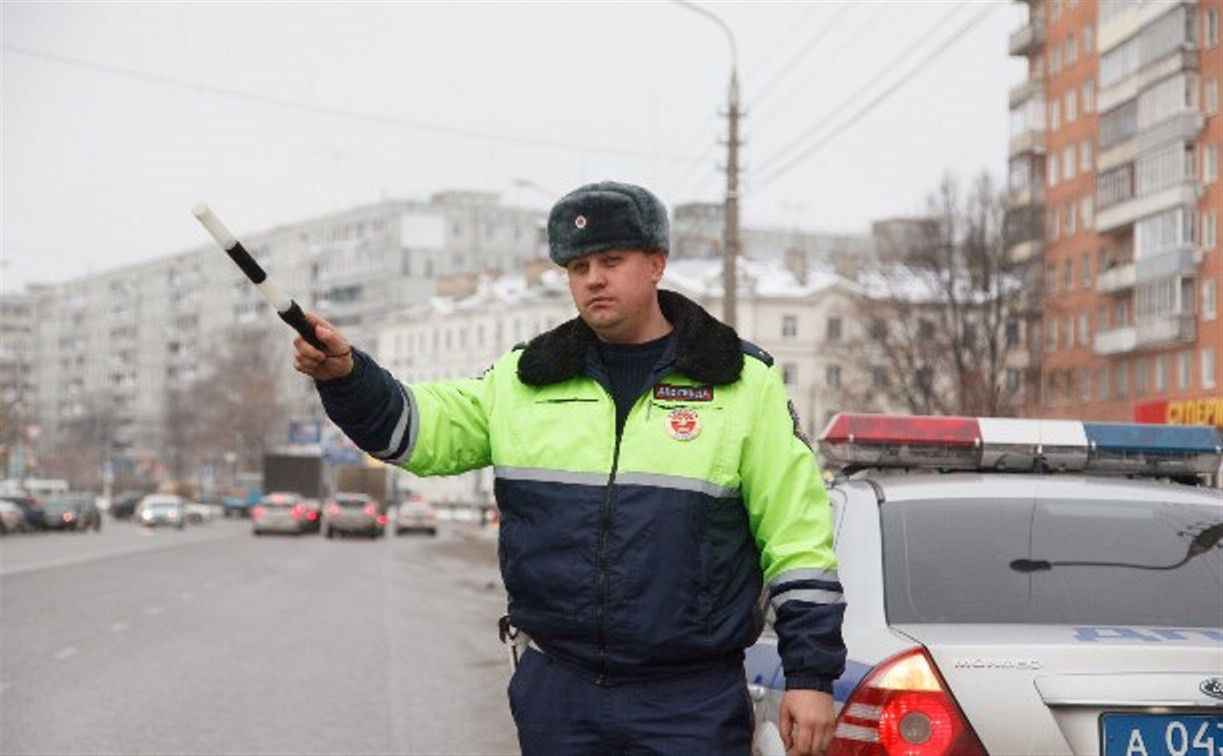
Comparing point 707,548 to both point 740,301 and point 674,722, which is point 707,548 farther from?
point 740,301

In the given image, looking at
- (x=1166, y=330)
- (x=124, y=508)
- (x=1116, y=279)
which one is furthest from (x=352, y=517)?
(x=124, y=508)

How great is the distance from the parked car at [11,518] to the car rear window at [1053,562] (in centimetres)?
6155

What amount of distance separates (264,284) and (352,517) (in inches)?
2535

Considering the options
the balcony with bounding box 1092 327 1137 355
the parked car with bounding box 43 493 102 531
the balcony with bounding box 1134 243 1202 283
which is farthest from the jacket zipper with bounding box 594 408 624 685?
the balcony with bounding box 1092 327 1137 355

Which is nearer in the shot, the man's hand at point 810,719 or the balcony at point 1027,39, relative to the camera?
the man's hand at point 810,719

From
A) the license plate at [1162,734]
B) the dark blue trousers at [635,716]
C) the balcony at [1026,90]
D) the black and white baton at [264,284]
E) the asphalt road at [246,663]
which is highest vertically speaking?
the balcony at [1026,90]

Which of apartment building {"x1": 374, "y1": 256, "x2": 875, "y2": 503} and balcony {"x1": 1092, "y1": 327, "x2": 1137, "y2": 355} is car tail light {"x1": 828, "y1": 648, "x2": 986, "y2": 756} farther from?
apartment building {"x1": 374, "y1": 256, "x2": 875, "y2": 503}

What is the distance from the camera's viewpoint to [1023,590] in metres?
5.88

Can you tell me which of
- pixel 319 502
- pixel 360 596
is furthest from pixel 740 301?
pixel 360 596

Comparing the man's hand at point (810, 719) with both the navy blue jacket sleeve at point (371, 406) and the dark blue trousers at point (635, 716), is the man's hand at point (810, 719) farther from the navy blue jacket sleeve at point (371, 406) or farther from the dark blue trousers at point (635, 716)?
the navy blue jacket sleeve at point (371, 406)

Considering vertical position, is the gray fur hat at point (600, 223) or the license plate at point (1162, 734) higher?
the gray fur hat at point (600, 223)

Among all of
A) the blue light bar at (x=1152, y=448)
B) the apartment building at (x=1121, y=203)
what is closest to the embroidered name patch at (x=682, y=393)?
the blue light bar at (x=1152, y=448)

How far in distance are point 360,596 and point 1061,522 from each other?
24553 mm

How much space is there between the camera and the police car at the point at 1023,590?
5.01 metres
